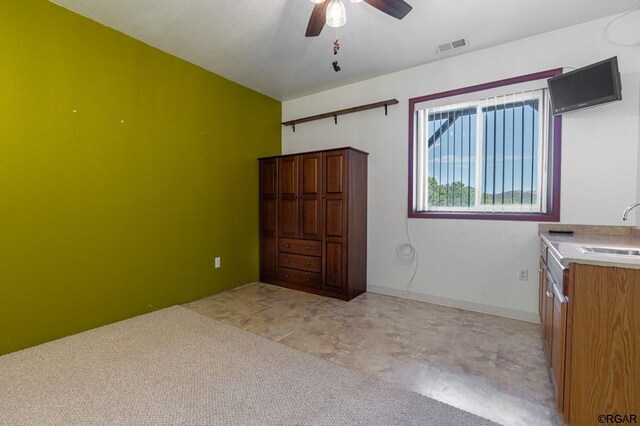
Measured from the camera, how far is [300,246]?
3.76 m

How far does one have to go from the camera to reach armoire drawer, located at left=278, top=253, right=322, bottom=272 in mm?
3627

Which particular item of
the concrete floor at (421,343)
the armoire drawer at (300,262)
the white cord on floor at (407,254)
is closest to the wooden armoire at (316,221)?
the armoire drawer at (300,262)

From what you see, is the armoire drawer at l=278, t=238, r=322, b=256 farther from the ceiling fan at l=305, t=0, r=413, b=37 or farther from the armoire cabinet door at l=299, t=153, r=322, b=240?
the ceiling fan at l=305, t=0, r=413, b=37

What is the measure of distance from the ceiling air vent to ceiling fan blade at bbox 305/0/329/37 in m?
1.49

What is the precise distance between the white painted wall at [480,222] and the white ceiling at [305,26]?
0.19m

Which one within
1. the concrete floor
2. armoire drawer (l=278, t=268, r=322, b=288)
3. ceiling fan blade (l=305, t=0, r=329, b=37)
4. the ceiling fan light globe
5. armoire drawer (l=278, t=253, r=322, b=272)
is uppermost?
ceiling fan blade (l=305, t=0, r=329, b=37)

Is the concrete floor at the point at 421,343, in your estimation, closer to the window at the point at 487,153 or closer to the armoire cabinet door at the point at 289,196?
the armoire cabinet door at the point at 289,196

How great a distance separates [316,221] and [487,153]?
196 cm

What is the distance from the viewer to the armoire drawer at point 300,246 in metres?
3.62

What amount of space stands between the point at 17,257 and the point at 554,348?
356cm

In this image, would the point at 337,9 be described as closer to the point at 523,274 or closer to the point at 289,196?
the point at 289,196

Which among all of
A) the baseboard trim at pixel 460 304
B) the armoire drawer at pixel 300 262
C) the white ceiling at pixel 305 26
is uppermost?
the white ceiling at pixel 305 26

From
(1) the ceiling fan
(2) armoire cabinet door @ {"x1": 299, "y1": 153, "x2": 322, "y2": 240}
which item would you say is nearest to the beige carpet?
(2) armoire cabinet door @ {"x1": 299, "y1": 153, "x2": 322, "y2": 240}

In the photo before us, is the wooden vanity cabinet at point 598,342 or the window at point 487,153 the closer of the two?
the wooden vanity cabinet at point 598,342
